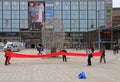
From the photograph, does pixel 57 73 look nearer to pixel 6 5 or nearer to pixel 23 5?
pixel 23 5

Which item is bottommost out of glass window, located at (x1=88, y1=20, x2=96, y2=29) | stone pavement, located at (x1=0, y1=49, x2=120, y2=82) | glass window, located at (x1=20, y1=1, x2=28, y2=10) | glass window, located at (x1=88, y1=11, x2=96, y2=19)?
stone pavement, located at (x1=0, y1=49, x2=120, y2=82)

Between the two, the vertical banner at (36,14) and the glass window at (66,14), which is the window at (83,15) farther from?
the vertical banner at (36,14)

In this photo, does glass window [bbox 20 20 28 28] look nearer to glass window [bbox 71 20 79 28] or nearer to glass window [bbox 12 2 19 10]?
glass window [bbox 12 2 19 10]

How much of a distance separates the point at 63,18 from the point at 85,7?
936cm

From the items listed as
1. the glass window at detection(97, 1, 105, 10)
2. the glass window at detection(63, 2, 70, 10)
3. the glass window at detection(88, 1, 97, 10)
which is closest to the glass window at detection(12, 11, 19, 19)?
the glass window at detection(63, 2, 70, 10)

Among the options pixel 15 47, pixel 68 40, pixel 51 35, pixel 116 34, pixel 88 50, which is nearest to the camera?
pixel 88 50

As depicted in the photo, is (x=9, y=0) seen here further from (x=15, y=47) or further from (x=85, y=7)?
(x=15, y=47)

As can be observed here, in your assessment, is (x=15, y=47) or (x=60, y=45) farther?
(x=15, y=47)

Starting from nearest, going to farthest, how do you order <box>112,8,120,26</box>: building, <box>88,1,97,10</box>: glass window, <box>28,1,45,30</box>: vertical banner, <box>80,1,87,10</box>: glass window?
<box>28,1,45,30</box>: vertical banner → <box>88,1,97,10</box>: glass window → <box>80,1,87,10</box>: glass window → <box>112,8,120,26</box>: building

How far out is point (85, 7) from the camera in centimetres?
12481

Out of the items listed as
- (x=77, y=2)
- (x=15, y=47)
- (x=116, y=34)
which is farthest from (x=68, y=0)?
(x=15, y=47)

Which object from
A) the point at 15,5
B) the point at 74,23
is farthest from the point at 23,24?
the point at 74,23

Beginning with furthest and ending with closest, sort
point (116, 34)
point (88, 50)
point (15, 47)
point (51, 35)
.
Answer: point (116, 34) → point (15, 47) → point (51, 35) → point (88, 50)

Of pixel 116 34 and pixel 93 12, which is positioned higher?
pixel 93 12
